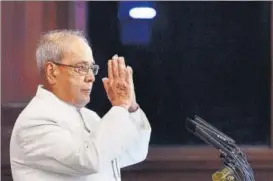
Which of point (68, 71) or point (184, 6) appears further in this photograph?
point (184, 6)

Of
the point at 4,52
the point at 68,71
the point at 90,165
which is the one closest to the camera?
the point at 90,165

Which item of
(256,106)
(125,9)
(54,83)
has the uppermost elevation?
(125,9)

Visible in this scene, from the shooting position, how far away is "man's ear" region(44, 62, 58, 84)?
2568 mm

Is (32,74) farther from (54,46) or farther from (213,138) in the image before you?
(213,138)

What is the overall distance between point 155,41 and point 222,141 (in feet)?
6.02

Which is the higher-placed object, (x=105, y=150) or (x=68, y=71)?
(x=68, y=71)

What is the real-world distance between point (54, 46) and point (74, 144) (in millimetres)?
434

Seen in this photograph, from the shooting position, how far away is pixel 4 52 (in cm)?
425

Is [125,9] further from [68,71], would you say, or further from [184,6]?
[68,71]

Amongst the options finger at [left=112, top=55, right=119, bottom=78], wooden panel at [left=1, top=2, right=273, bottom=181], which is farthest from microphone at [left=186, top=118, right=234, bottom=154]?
wooden panel at [left=1, top=2, right=273, bottom=181]

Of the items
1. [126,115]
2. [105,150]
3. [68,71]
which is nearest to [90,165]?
[105,150]

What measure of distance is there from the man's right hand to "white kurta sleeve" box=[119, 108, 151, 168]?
0.26 m

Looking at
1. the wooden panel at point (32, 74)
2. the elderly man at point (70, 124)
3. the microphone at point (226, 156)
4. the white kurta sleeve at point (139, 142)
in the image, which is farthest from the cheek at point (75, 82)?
the wooden panel at point (32, 74)

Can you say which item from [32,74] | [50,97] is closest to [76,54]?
[50,97]
